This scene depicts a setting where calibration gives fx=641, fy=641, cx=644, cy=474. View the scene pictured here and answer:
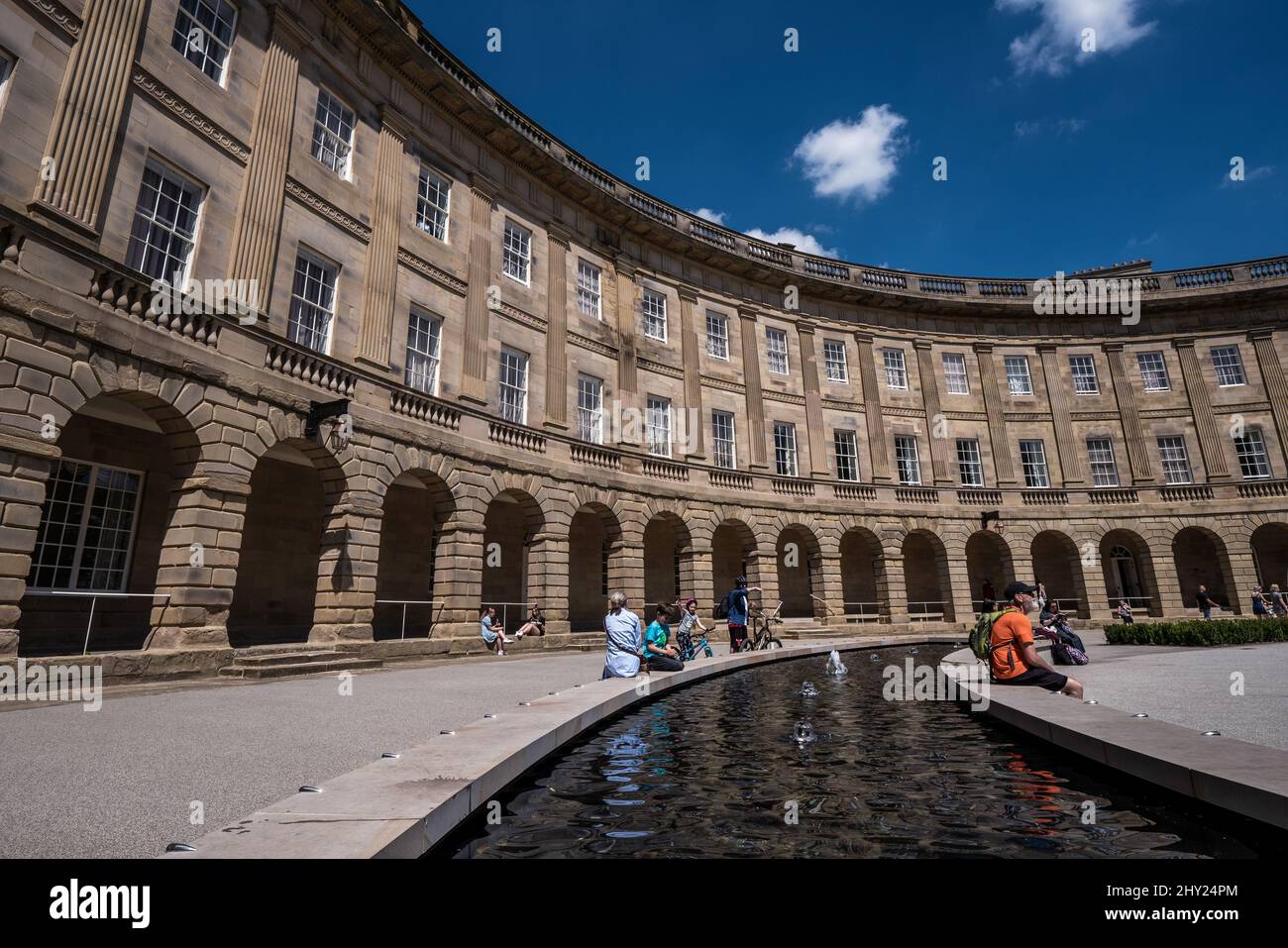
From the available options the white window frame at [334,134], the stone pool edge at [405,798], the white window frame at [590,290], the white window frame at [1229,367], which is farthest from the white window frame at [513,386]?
the white window frame at [1229,367]

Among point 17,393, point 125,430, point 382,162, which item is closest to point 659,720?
point 17,393

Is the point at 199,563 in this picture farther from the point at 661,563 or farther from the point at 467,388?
the point at 661,563

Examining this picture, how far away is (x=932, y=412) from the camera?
100 feet

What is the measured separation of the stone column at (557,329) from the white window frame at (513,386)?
0.76 m

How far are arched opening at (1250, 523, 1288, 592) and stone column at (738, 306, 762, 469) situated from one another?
922 inches

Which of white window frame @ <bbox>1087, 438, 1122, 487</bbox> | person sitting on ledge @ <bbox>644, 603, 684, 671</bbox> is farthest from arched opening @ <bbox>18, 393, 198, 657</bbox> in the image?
white window frame @ <bbox>1087, 438, 1122, 487</bbox>

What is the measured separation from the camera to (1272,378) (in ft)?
99.5

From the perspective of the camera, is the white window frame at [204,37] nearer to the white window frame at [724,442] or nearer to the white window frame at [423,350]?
the white window frame at [423,350]

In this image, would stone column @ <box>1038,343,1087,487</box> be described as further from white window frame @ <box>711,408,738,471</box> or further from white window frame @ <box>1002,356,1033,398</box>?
white window frame @ <box>711,408,738,471</box>

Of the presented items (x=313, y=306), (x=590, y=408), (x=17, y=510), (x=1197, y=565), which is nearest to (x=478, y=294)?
(x=313, y=306)

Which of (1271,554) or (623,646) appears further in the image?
(1271,554)

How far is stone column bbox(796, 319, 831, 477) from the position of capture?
91.6 ft

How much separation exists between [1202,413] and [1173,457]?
2.46m
